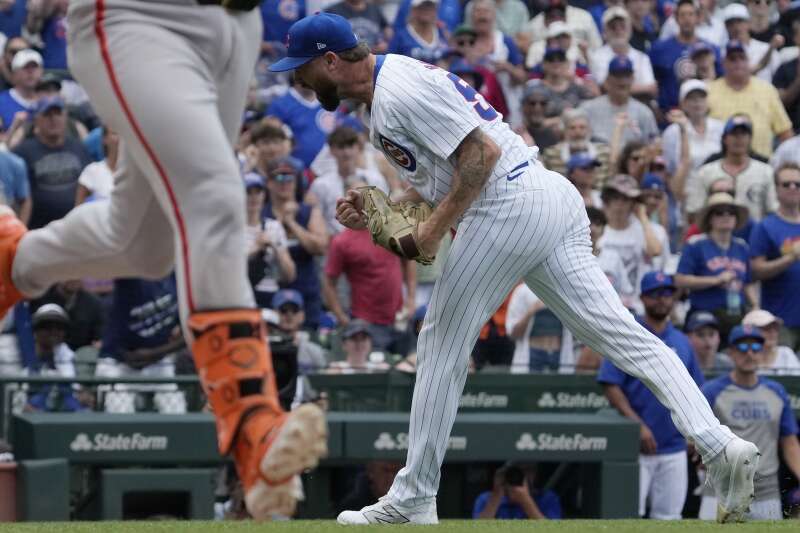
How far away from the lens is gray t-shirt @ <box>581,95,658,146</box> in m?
14.5

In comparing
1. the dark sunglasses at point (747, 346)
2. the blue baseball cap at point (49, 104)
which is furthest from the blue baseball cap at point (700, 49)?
the blue baseball cap at point (49, 104)

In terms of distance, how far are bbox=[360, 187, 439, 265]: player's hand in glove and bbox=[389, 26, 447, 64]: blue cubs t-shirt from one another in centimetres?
877

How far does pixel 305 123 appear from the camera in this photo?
14.0m

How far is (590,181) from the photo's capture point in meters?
12.8

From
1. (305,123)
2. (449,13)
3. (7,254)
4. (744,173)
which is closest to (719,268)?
(744,173)

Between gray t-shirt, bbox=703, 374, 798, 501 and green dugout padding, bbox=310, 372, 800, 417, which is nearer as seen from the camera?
green dugout padding, bbox=310, 372, 800, 417

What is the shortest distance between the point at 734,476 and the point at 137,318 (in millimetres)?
5169

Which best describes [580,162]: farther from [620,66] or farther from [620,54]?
[620,54]

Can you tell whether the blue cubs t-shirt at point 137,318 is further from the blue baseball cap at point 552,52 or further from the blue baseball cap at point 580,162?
the blue baseball cap at point 552,52

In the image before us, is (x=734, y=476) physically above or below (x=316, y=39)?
below

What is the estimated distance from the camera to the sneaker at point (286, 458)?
13.7 ft

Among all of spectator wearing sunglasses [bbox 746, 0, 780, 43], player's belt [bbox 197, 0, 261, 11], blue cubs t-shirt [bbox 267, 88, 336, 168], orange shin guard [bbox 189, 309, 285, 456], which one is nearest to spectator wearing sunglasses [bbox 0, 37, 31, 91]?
blue cubs t-shirt [bbox 267, 88, 336, 168]

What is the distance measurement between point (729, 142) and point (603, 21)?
3.29 meters

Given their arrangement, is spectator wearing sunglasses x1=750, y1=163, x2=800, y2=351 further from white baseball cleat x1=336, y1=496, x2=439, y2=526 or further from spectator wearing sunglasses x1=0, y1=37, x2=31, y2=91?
white baseball cleat x1=336, y1=496, x2=439, y2=526
